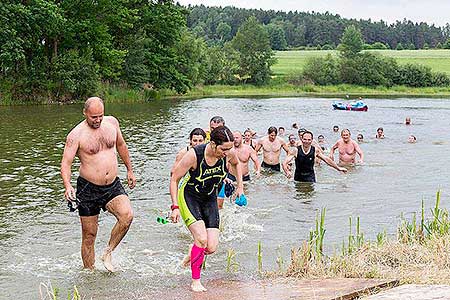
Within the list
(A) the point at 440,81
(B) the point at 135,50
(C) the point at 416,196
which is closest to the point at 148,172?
(C) the point at 416,196

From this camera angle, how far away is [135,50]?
5053 cm

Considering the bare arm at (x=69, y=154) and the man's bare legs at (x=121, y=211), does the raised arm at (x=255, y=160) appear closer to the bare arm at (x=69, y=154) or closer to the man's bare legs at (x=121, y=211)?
the man's bare legs at (x=121, y=211)

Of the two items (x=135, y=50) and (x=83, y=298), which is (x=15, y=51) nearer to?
(x=135, y=50)

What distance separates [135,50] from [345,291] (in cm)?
4578

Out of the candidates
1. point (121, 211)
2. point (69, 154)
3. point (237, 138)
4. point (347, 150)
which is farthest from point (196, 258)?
point (347, 150)

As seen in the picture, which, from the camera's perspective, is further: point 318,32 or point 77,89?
point 318,32

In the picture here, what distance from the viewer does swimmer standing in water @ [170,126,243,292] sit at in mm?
7039

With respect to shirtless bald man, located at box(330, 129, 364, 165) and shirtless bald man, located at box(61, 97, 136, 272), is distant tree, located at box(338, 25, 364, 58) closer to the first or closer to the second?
shirtless bald man, located at box(330, 129, 364, 165)

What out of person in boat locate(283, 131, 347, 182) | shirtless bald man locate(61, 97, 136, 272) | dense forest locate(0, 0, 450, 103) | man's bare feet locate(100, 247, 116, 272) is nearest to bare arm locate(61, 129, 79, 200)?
shirtless bald man locate(61, 97, 136, 272)

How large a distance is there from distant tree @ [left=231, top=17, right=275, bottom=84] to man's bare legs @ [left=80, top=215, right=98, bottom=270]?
75.3m

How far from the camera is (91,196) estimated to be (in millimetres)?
7633

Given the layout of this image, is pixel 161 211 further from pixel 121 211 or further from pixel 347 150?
pixel 347 150

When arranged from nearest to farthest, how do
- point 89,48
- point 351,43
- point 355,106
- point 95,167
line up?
point 95,167 → point 355,106 → point 89,48 → point 351,43

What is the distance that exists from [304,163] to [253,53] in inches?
2905
